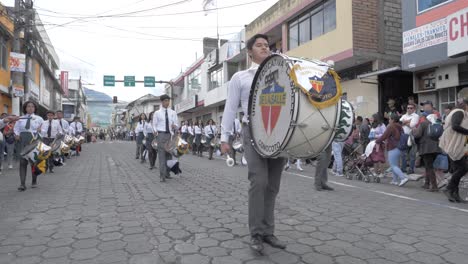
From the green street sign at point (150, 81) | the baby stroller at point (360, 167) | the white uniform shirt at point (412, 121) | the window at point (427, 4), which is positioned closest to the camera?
the baby stroller at point (360, 167)

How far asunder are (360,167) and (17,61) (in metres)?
13.8

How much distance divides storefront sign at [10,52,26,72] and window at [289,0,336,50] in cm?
1239

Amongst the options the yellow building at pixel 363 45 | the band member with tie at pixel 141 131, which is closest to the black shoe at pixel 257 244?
the band member with tie at pixel 141 131

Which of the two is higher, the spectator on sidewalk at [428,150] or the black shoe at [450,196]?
the spectator on sidewalk at [428,150]

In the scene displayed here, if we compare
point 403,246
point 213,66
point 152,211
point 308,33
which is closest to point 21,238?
point 152,211

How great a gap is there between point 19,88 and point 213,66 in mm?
17194

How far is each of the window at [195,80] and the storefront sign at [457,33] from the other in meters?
27.3

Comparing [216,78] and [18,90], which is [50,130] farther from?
[216,78]

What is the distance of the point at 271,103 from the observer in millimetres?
3422

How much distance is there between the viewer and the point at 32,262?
3381 millimetres

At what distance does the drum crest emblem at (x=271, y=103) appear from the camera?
10.9 feet

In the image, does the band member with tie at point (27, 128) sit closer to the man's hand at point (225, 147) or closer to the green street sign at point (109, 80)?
the man's hand at point (225, 147)

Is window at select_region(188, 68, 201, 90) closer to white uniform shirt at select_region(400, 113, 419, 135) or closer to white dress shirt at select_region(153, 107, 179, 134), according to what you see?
white dress shirt at select_region(153, 107, 179, 134)

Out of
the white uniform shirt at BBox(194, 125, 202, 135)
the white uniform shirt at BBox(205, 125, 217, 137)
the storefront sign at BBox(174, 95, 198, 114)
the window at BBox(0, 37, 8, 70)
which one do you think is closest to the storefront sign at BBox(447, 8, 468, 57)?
the white uniform shirt at BBox(205, 125, 217, 137)
